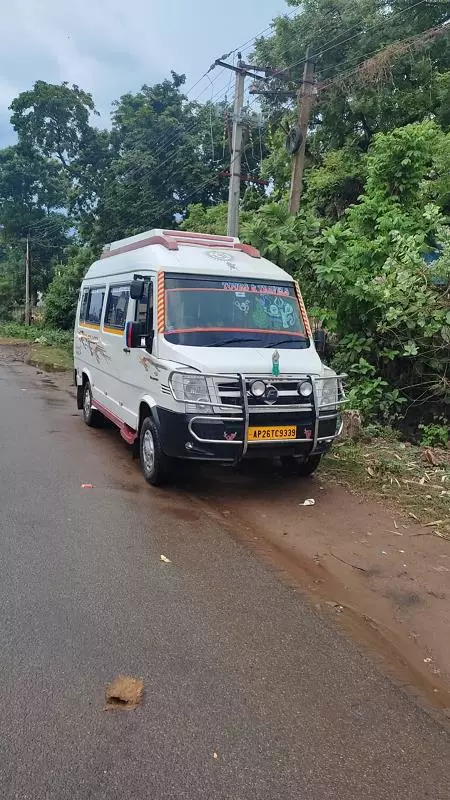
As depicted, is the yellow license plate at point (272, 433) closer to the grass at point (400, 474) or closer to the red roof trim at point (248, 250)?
the grass at point (400, 474)

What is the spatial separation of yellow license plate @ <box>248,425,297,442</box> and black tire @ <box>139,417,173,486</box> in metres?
0.95

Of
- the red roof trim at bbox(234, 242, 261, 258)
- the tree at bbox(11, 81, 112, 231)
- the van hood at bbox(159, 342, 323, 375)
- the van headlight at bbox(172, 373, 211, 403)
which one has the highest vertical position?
the tree at bbox(11, 81, 112, 231)

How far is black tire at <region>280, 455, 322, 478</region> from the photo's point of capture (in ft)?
21.6

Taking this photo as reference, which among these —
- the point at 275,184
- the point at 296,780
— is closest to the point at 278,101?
the point at 275,184

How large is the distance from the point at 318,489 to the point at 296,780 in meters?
4.24

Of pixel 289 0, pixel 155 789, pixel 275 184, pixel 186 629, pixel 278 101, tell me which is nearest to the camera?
pixel 155 789

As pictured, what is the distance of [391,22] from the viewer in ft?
65.4

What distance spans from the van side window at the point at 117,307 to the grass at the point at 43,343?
1277cm

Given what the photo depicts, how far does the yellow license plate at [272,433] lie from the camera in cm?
579

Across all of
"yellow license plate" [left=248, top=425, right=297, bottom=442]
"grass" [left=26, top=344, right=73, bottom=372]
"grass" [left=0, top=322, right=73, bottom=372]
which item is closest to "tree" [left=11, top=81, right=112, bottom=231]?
"grass" [left=0, top=322, right=73, bottom=372]

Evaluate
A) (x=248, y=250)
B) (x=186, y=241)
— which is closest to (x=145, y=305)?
(x=186, y=241)

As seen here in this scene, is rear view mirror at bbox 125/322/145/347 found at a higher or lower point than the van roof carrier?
lower

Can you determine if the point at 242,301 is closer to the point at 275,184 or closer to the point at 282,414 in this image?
the point at 282,414

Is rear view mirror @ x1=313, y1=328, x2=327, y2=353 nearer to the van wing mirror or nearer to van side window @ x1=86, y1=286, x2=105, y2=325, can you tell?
the van wing mirror
